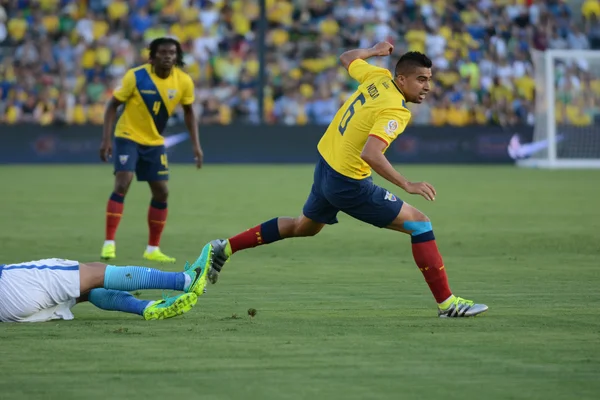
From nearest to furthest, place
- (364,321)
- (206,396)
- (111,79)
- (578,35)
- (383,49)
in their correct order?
1. (206,396)
2. (364,321)
3. (383,49)
4. (111,79)
5. (578,35)

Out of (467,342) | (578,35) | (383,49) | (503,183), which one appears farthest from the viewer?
(578,35)

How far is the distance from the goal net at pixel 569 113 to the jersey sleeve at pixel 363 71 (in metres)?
19.1

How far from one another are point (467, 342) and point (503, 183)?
16.2 m

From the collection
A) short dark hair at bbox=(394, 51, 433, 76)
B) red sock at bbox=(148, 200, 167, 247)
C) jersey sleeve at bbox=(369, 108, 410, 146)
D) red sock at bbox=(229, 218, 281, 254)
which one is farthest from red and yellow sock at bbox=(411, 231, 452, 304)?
red sock at bbox=(148, 200, 167, 247)

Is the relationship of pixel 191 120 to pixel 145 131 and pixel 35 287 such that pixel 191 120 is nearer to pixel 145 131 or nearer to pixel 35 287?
pixel 145 131

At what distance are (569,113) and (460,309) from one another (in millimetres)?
20685

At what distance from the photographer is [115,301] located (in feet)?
24.2

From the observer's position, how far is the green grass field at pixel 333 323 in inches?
218

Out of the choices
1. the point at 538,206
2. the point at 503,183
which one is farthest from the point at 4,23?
the point at 538,206

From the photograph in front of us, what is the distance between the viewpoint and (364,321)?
7520mm

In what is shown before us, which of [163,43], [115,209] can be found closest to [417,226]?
[163,43]

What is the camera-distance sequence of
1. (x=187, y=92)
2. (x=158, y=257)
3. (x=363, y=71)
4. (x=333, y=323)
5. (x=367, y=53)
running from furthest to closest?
(x=187, y=92) → (x=158, y=257) → (x=367, y=53) → (x=363, y=71) → (x=333, y=323)

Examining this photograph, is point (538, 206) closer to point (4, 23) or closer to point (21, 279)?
point (21, 279)

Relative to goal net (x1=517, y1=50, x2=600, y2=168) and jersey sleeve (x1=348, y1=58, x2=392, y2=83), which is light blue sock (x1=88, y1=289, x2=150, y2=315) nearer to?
jersey sleeve (x1=348, y1=58, x2=392, y2=83)
